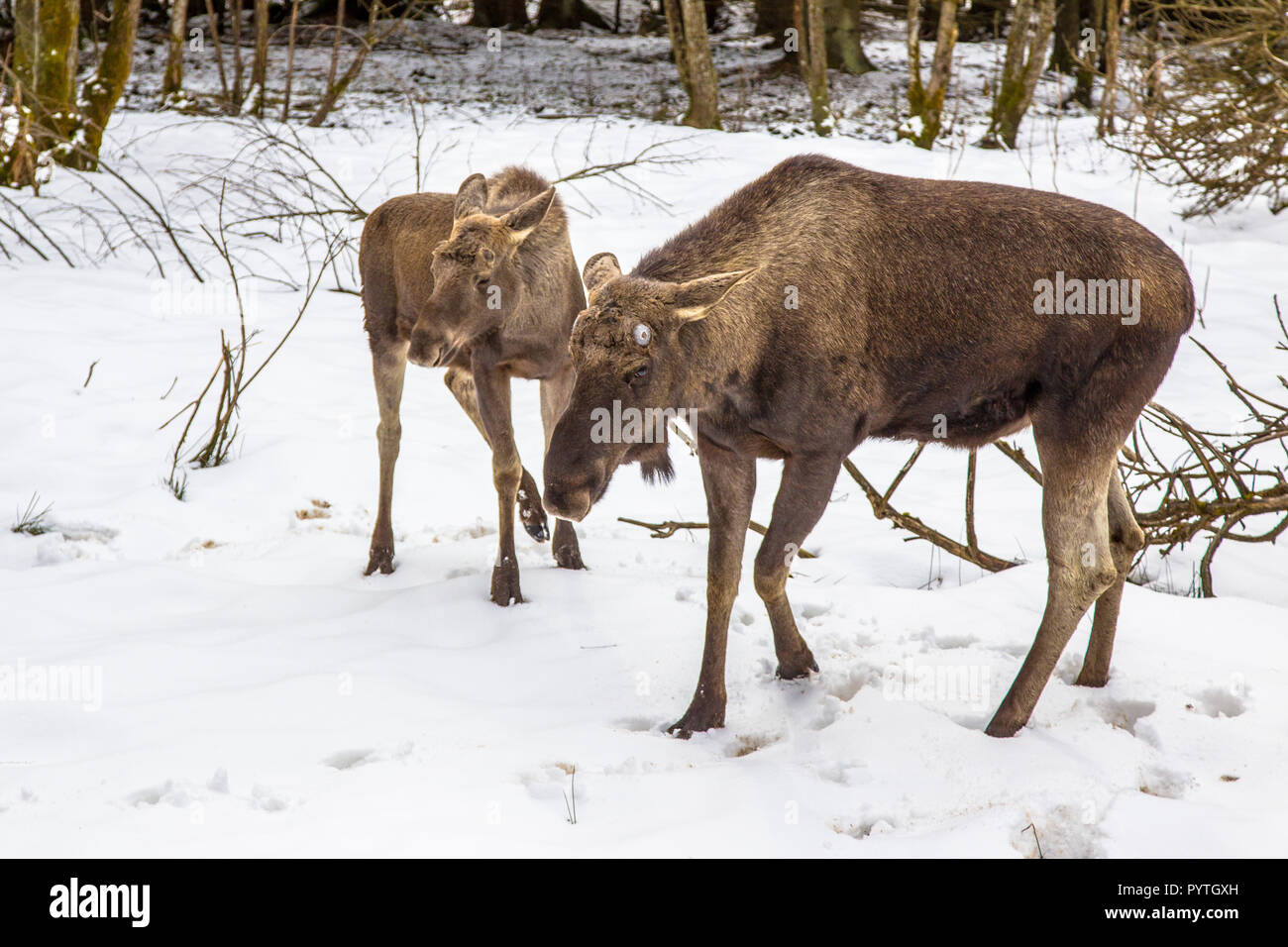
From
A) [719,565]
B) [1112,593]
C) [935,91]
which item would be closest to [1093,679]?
[1112,593]

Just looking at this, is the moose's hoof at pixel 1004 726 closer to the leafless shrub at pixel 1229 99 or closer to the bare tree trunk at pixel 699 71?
the leafless shrub at pixel 1229 99

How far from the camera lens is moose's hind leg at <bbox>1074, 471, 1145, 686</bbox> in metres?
4.46

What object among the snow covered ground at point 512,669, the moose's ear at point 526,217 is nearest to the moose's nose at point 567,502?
the snow covered ground at point 512,669

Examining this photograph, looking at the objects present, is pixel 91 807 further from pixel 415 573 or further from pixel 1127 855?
pixel 1127 855

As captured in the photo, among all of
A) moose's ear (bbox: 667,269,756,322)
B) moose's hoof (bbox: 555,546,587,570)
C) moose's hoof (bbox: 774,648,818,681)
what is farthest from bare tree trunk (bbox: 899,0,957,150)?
moose's ear (bbox: 667,269,756,322)

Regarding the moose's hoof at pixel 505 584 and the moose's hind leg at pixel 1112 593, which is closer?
the moose's hind leg at pixel 1112 593

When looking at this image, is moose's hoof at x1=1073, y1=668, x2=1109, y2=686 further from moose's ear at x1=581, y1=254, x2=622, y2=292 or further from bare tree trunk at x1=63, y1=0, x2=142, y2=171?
bare tree trunk at x1=63, y1=0, x2=142, y2=171

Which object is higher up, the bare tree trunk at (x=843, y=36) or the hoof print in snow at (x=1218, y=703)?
the bare tree trunk at (x=843, y=36)

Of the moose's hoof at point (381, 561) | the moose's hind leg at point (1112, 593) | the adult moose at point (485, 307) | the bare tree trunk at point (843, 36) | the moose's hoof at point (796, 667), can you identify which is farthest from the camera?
the bare tree trunk at point (843, 36)

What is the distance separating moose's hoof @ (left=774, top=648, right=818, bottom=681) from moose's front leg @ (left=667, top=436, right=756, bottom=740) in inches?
16.2

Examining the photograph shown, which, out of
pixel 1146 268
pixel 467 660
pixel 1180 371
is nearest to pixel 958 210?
pixel 1146 268

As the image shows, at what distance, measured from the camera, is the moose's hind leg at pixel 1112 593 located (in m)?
4.46

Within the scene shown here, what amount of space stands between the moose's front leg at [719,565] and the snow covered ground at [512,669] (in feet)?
0.45

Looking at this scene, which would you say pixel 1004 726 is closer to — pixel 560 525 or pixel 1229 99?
pixel 560 525
